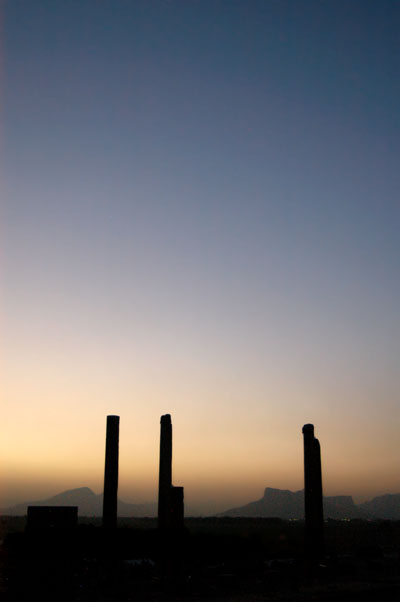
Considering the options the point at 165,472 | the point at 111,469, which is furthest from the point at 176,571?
the point at 165,472

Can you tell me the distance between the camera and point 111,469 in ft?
71.9

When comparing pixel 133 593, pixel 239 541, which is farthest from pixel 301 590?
pixel 239 541

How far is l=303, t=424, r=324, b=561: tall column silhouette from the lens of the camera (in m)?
20.5

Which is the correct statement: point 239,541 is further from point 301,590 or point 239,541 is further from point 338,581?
point 301,590

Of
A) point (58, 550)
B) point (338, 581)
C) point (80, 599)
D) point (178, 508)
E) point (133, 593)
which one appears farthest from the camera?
point (178, 508)

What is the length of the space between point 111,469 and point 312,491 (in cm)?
638

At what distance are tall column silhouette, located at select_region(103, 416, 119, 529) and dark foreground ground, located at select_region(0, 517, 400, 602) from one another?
0.83m

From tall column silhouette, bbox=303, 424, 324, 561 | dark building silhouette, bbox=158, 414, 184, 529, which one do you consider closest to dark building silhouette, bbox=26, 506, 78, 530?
tall column silhouette, bbox=303, 424, 324, 561

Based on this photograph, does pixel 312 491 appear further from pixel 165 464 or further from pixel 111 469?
pixel 111 469

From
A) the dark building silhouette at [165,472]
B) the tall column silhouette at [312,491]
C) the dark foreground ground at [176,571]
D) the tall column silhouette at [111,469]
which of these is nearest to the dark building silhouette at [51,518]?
the dark foreground ground at [176,571]

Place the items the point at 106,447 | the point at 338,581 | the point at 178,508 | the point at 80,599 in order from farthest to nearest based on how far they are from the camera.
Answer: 1. the point at 106,447
2. the point at 178,508
3. the point at 338,581
4. the point at 80,599

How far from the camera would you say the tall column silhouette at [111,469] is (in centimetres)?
2155

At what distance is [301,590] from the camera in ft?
47.3

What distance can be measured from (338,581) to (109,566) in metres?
5.63
